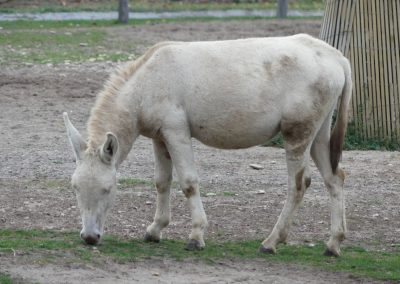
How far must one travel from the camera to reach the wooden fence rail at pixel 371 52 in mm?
13469

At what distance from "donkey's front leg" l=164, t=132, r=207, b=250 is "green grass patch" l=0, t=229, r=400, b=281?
13 centimetres

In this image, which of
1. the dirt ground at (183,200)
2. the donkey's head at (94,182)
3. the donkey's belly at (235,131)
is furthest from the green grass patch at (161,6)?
the donkey's head at (94,182)

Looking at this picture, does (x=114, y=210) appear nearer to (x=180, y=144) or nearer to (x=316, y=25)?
(x=180, y=144)

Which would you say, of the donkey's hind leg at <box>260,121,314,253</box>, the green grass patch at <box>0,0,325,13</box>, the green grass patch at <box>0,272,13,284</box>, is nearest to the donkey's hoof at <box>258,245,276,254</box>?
the donkey's hind leg at <box>260,121,314,253</box>

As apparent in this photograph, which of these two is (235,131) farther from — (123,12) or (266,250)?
(123,12)

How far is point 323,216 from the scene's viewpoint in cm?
1042

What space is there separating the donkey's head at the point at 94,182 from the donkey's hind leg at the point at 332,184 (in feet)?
5.75

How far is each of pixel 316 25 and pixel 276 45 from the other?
48.4 ft

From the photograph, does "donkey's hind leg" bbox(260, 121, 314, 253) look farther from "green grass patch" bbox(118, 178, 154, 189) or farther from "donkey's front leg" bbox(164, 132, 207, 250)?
"green grass patch" bbox(118, 178, 154, 189)

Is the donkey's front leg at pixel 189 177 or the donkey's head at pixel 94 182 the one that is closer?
the donkey's head at pixel 94 182

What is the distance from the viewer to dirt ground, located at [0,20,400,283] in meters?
8.20

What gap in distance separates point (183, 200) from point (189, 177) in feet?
6.18

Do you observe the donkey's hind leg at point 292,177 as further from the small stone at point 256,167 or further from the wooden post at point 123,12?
the wooden post at point 123,12

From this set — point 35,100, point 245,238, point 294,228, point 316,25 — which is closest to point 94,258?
point 245,238
